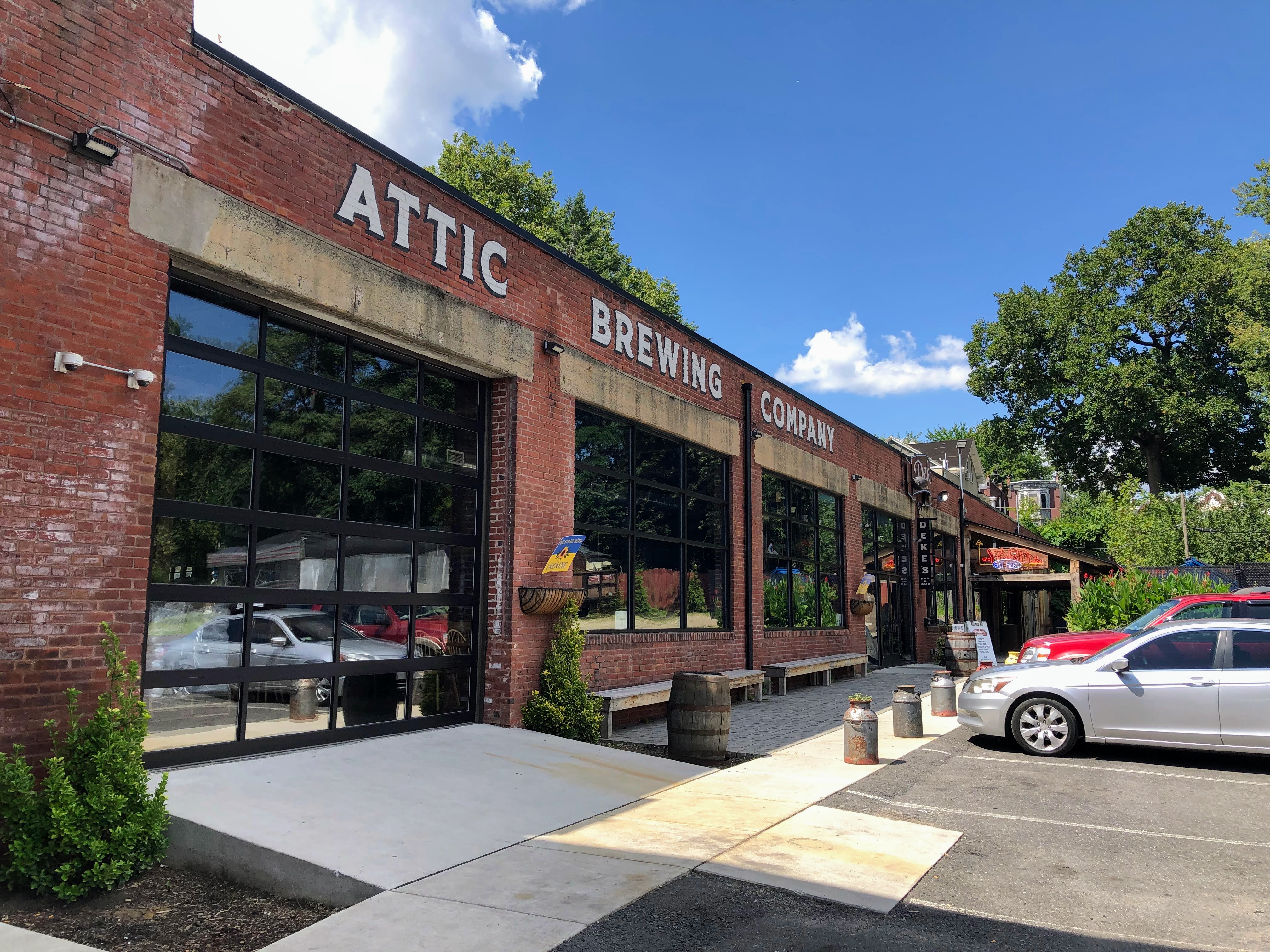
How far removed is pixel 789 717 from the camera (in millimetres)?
13234

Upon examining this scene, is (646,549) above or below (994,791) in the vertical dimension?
above

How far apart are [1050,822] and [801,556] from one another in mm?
11189

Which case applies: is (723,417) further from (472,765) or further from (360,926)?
(360,926)

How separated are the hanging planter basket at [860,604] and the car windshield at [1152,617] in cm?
664

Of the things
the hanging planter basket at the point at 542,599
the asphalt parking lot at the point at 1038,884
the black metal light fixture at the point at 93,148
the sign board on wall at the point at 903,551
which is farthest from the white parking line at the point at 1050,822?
the sign board on wall at the point at 903,551

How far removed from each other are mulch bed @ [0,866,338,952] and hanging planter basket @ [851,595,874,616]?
54.7 feet

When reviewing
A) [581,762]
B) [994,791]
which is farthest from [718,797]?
[994,791]

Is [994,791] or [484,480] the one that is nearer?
[994,791]

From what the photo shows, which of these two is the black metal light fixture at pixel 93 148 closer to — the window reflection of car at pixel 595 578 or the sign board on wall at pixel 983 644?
the window reflection of car at pixel 595 578

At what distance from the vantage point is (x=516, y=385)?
400 inches

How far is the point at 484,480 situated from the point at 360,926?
19.4 ft

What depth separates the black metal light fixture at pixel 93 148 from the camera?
20.4 feet

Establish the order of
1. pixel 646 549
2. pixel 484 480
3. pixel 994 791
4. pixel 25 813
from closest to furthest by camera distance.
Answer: pixel 25 813, pixel 994 791, pixel 484 480, pixel 646 549

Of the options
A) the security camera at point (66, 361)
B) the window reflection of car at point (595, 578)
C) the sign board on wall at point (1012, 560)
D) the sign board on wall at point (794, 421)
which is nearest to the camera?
Result: the security camera at point (66, 361)
